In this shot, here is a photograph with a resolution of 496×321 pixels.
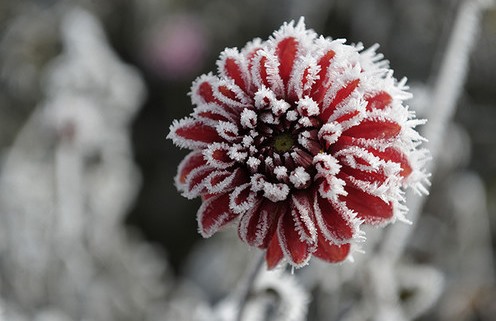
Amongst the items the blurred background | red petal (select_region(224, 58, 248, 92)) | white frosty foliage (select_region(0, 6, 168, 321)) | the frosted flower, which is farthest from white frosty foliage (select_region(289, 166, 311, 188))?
white frosty foliage (select_region(0, 6, 168, 321))

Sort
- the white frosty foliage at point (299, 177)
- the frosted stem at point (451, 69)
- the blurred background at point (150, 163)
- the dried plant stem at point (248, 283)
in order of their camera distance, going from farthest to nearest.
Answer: the blurred background at point (150, 163)
the frosted stem at point (451, 69)
the dried plant stem at point (248, 283)
the white frosty foliage at point (299, 177)

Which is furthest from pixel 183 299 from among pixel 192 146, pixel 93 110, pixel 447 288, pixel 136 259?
pixel 192 146

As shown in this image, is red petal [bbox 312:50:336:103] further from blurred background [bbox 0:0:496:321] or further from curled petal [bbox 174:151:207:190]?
blurred background [bbox 0:0:496:321]

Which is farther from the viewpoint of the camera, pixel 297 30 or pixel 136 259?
pixel 136 259

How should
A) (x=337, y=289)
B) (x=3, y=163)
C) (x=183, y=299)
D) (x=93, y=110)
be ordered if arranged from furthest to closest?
1. (x=3, y=163)
2. (x=183, y=299)
3. (x=93, y=110)
4. (x=337, y=289)

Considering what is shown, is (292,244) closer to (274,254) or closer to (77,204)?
(274,254)

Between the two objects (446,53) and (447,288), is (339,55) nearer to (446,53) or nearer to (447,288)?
(446,53)

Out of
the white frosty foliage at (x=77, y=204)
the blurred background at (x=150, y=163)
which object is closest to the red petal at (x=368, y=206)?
the blurred background at (x=150, y=163)

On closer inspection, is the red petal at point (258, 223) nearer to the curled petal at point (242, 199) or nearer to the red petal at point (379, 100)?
the curled petal at point (242, 199)
